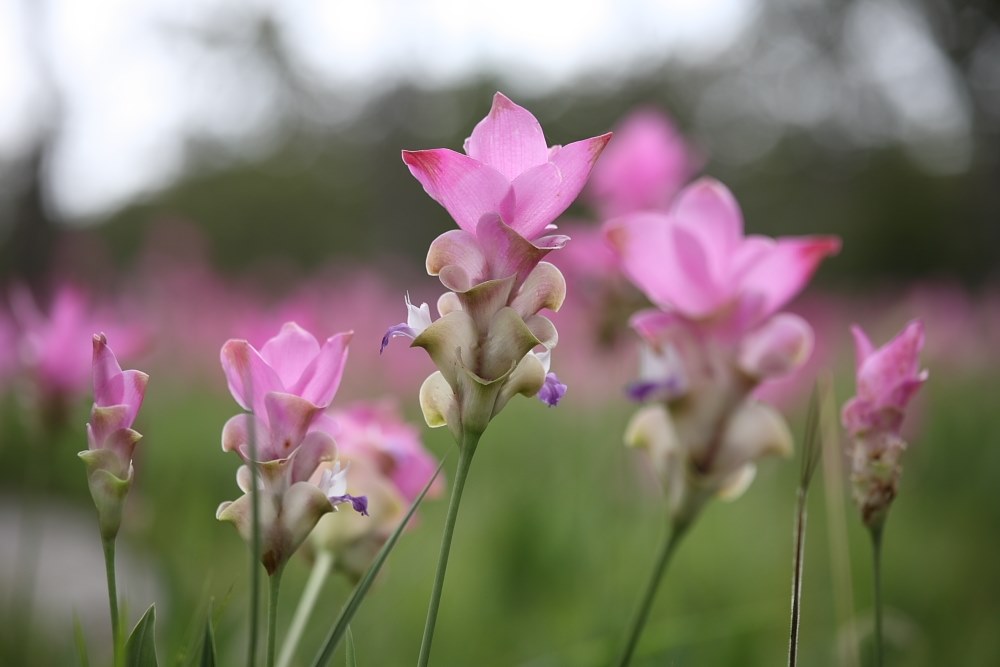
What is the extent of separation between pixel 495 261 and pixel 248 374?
128mm

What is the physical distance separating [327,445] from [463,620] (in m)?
1.06

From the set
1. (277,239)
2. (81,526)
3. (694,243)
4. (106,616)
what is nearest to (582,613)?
(106,616)

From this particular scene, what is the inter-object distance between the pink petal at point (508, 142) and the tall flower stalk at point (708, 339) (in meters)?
0.05

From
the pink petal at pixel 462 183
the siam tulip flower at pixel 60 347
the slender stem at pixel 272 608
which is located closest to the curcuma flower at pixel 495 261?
the pink petal at pixel 462 183

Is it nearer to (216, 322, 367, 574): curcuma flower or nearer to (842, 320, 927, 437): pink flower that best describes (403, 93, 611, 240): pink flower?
(216, 322, 367, 574): curcuma flower

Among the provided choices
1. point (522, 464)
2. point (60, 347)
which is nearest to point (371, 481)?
point (60, 347)

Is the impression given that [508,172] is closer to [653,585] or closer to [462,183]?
[462,183]

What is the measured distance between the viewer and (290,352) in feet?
1.22

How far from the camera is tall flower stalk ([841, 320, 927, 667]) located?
0.42 metres

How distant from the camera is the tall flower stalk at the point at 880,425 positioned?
0.42 meters

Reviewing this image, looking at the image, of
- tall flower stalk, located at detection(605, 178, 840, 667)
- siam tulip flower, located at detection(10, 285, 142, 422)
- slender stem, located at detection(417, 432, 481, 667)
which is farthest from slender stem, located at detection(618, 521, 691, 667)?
siam tulip flower, located at detection(10, 285, 142, 422)

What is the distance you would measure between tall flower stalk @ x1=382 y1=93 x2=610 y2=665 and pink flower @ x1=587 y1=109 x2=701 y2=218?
936 mm

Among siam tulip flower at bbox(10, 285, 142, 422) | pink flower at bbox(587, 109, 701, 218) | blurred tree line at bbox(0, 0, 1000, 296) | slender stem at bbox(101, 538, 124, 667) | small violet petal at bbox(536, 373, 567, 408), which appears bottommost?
slender stem at bbox(101, 538, 124, 667)

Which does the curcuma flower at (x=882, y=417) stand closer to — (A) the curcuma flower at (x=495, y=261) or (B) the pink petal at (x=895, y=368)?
(B) the pink petal at (x=895, y=368)
